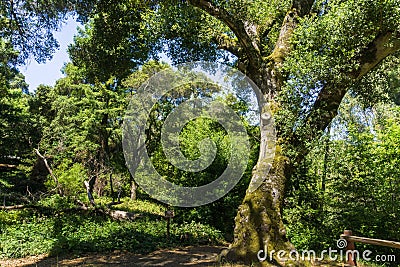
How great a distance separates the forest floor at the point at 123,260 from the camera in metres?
6.28

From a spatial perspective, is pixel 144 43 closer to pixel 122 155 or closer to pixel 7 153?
pixel 122 155

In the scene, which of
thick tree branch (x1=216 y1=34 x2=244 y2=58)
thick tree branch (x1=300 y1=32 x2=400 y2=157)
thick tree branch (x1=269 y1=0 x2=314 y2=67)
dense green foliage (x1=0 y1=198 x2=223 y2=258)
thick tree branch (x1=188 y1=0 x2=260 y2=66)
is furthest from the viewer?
thick tree branch (x1=216 y1=34 x2=244 y2=58)

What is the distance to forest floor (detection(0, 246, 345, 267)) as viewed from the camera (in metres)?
6.28

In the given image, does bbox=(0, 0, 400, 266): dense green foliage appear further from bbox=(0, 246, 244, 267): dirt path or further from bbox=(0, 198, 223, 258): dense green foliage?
bbox=(0, 246, 244, 267): dirt path

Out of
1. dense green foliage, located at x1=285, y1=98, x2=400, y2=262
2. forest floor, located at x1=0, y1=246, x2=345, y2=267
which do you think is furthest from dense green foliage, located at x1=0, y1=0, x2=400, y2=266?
forest floor, located at x1=0, y1=246, x2=345, y2=267

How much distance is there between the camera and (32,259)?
22.9 ft

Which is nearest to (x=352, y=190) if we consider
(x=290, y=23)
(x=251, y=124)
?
(x=251, y=124)

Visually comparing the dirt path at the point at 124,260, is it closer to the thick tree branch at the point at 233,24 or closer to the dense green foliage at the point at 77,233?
the dense green foliage at the point at 77,233

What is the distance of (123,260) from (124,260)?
2 centimetres

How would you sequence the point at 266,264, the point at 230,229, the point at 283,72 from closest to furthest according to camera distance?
the point at 266,264, the point at 283,72, the point at 230,229

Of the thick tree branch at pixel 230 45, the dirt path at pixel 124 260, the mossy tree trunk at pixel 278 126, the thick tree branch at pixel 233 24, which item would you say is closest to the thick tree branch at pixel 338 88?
the mossy tree trunk at pixel 278 126

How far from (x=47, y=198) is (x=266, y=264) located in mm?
9129

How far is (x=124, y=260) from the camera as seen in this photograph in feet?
21.9

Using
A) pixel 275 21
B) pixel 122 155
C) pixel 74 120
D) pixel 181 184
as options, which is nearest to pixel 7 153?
pixel 74 120
